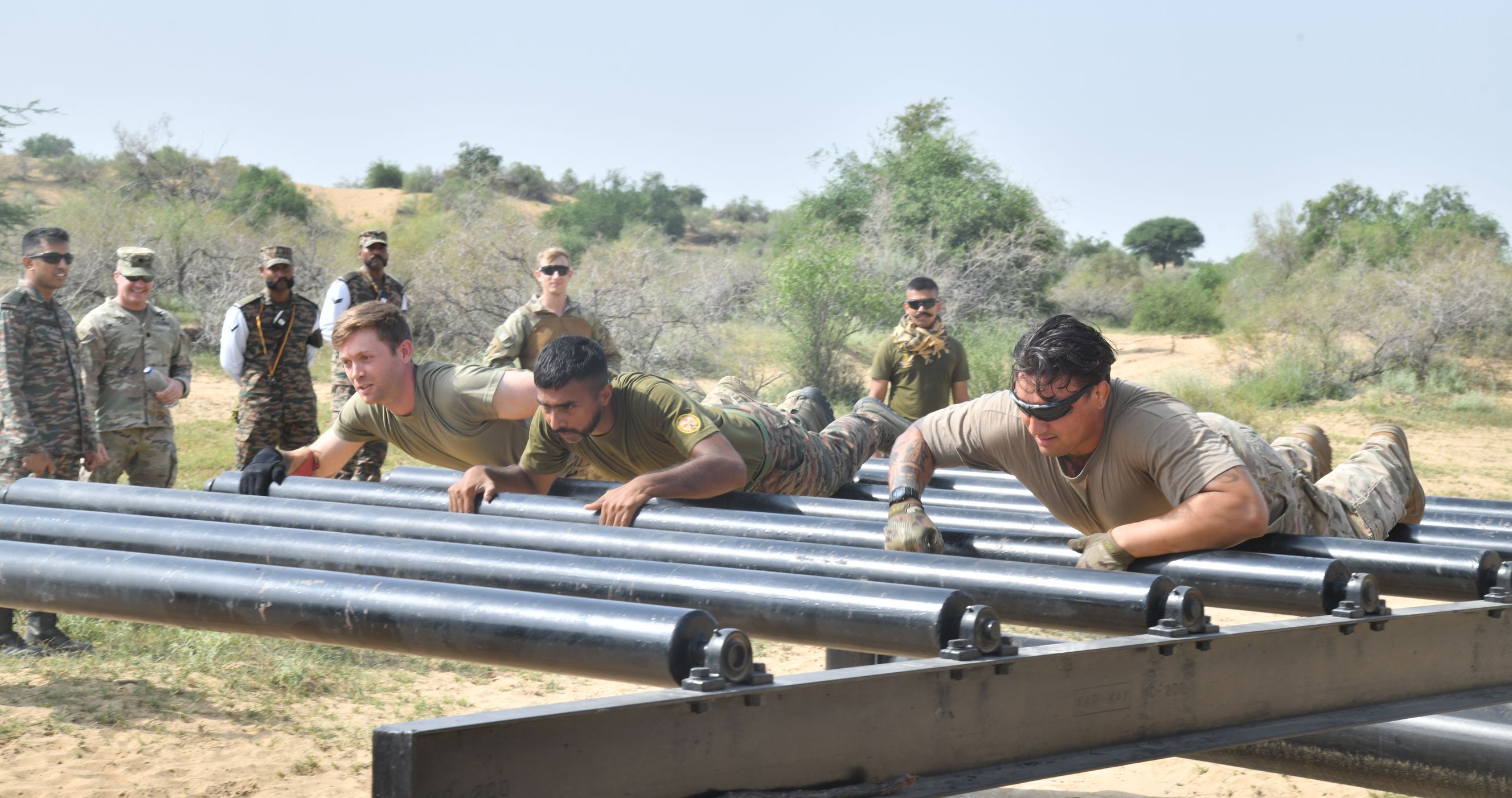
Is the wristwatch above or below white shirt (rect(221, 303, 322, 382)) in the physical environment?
below

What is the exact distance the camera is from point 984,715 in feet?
7.52

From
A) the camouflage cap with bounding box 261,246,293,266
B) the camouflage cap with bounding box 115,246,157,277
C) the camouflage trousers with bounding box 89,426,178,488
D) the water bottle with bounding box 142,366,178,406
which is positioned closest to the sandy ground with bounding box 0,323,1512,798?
the camouflage trousers with bounding box 89,426,178,488

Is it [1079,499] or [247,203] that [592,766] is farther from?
[247,203]

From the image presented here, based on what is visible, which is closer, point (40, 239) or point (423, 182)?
point (40, 239)

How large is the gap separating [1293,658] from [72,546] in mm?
2839

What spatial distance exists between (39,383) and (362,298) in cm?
223

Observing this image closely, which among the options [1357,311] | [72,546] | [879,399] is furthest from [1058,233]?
[72,546]

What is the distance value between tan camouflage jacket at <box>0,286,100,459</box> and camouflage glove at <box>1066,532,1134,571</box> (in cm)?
568

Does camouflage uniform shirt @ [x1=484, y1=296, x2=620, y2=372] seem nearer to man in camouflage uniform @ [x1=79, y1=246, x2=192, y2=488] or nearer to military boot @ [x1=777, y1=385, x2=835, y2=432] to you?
man in camouflage uniform @ [x1=79, y1=246, x2=192, y2=488]

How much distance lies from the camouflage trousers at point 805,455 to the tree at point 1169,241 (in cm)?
6686

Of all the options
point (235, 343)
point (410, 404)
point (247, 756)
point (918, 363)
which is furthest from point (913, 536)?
point (235, 343)

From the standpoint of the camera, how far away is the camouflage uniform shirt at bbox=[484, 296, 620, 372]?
8.55 meters

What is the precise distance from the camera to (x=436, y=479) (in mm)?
5051

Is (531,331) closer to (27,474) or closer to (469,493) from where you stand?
(27,474)
